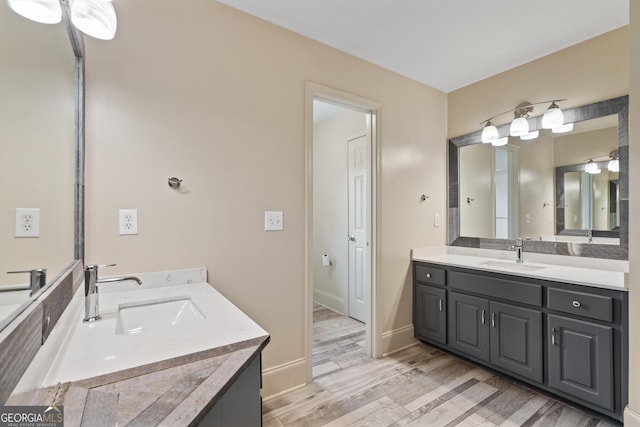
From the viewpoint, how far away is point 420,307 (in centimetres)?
264

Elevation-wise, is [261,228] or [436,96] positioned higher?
[436,96]

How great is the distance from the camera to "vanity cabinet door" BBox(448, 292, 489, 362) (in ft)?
7.10

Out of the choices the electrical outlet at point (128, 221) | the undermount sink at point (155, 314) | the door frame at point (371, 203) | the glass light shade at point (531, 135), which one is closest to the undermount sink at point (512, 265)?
the door frame at point (371, 203)

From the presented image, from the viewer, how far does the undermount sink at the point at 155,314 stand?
3.81 feet

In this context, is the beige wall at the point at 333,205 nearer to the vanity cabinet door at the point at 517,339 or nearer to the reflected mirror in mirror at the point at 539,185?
the reflected mirror in mirror at the point at 539,185

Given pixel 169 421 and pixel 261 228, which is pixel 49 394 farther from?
pixel 261 228

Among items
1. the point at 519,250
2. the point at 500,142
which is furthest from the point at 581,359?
the point at 500,142

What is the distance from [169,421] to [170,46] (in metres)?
1.74

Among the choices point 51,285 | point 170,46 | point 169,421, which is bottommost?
point 169,421

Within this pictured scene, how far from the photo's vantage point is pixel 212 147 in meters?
1.70

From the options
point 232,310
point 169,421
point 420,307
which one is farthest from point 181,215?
point 420,307

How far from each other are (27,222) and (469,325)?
261cm

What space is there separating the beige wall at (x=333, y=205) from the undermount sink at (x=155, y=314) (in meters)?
2.38

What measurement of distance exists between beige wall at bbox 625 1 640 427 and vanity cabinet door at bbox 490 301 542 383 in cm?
42
